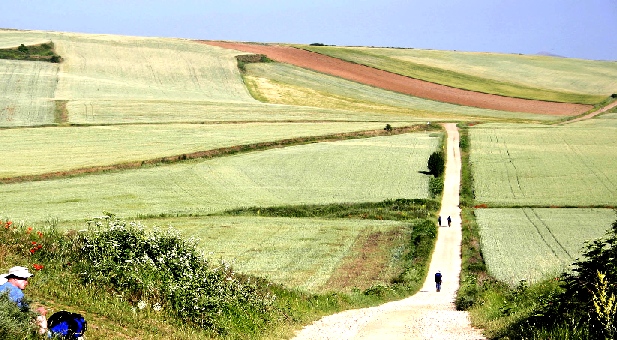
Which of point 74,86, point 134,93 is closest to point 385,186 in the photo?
point 134,93

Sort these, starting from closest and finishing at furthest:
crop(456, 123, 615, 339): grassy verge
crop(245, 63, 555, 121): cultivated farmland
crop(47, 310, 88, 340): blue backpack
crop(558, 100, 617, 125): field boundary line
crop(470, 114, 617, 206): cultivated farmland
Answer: crop(47, 310, 88, 340): blue backpack → crop(456, 123, 615, 339): grassy verge → crop(470, 114, 617, 206): cultivated farmland → crop(558, 100, 617, 125): field boundary line → crop(245, 63, 555, 121): cultivated farmland

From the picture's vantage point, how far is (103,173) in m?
58.9

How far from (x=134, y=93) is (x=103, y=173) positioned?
48.2 m

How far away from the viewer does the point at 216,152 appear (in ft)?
231

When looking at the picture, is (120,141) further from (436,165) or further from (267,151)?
(436,165)

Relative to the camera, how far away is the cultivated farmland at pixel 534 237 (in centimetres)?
Answer: 3391

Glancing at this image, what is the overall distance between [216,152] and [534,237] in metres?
36.4

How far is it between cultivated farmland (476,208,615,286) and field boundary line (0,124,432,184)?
28731 mm

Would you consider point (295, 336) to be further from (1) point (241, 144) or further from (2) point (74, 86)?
(2) point (74, 86)

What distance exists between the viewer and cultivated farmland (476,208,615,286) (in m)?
33.9

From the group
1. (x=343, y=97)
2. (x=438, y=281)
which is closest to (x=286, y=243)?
(x=438, y=281)

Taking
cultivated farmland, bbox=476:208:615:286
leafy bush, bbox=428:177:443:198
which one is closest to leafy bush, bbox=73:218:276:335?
cultivated farmland, bbox=476:208:615:286

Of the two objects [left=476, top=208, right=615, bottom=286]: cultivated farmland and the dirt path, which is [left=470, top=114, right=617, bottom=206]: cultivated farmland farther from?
the dirt path

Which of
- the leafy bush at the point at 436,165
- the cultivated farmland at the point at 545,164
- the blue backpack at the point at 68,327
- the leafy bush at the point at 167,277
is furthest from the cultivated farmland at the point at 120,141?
the blue backpack at the point at 68,327
